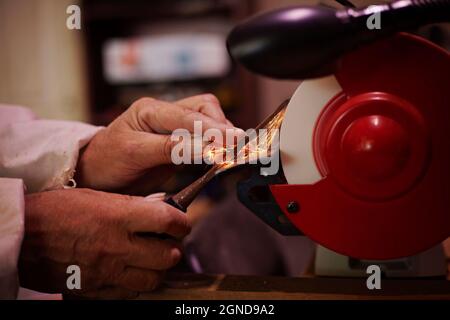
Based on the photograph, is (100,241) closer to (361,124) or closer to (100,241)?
(100,241)

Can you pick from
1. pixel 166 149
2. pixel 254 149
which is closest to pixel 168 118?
pixel 166 149

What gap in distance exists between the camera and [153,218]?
1.48ft

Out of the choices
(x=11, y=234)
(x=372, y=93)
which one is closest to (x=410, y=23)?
(x=372, y=93)

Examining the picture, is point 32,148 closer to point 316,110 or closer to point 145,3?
point 316,110

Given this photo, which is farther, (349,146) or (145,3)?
(145,3)

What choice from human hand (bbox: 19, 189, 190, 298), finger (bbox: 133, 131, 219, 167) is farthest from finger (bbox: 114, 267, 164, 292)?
finger (bbox: 133, 131, 219, 167)

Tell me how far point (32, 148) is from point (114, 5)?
187cm

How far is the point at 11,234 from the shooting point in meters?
0.42

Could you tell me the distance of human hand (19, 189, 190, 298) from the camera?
1.50 ft

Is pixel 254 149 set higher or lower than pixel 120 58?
lower

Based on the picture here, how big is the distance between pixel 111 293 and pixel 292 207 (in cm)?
21

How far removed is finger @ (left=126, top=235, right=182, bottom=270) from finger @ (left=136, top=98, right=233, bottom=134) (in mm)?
133
